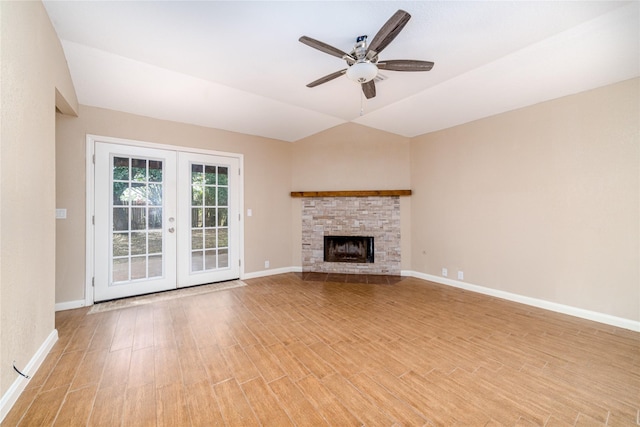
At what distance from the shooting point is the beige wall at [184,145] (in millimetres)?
3100

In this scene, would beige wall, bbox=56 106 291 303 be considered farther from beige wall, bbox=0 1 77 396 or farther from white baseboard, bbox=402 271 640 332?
white baseboard, bbox=402 271 640 332

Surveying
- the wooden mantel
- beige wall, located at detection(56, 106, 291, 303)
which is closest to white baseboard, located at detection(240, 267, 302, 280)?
beige wall, located at detection(56, 106, 291, 303)

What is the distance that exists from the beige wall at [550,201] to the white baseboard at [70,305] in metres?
5.07

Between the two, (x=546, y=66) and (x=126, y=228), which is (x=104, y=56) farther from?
(x=546, y=66)

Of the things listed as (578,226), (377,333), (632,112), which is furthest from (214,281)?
(632,112)

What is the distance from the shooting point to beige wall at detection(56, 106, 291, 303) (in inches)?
122

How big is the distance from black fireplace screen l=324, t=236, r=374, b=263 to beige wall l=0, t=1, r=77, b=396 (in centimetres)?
379

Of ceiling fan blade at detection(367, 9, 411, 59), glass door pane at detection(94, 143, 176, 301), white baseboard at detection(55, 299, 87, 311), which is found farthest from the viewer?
glass door pane at detection(94, 143, 176, 301)

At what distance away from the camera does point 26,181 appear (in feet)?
5.93

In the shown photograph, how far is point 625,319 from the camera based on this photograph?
2635 millimetres

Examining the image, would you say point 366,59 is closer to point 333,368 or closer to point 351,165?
point 333,368

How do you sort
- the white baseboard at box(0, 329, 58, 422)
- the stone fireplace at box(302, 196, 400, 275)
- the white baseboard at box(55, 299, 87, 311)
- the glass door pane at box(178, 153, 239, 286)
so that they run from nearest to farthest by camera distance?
1. the white baseboard at box(0, 329, 58, 422)
2. the white baseboard at box(55, 299, 87, 311)
3. the glass door pane at box(178, 153, 239, 286)
4. the stone fireplace at box(302, 196, 400, 275)

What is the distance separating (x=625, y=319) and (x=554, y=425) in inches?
85.7

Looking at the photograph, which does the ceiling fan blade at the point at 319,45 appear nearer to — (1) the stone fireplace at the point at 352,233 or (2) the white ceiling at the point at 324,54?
(2) the white ceiling at the point at 324,54
